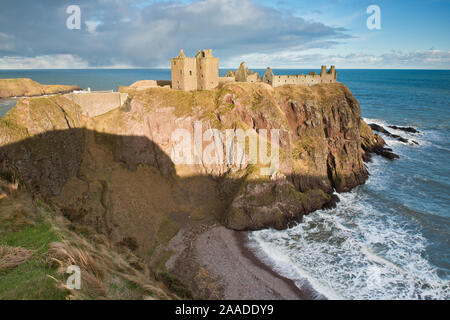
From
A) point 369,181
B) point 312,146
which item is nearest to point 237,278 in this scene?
point 312,146

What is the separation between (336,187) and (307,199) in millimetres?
11269

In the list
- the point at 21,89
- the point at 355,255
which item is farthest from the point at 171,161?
the point at 355,255

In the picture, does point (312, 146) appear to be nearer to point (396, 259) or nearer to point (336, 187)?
point (336, 187)

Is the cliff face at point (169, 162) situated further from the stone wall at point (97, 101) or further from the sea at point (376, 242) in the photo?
the sea at point (376, 242)

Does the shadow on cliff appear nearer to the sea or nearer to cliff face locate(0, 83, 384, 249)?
cliff face locate(0, 83, 384, 249)

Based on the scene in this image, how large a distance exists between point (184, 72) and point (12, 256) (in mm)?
44790

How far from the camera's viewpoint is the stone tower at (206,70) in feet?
163

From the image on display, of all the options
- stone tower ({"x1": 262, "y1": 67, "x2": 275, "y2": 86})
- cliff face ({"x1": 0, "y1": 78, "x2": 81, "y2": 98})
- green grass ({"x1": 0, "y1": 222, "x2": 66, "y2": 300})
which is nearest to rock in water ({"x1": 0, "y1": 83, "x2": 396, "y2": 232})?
stone tower ({"x1": 262, "y1": 67, "x2": 275, "y2": 86})

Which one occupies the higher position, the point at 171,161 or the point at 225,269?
the point at 171,161

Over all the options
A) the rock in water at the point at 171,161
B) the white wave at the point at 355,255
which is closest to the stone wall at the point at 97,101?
the rock in water at the point at 171,161

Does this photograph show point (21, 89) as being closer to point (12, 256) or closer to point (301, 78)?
point (12, 256)

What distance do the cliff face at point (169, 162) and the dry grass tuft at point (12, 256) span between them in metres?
24.6

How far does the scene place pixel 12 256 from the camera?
924 centimetres

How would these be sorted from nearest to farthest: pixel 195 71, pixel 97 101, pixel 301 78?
1. pixel 97 101
2. pixel 195 71
3. pixel 301 78
